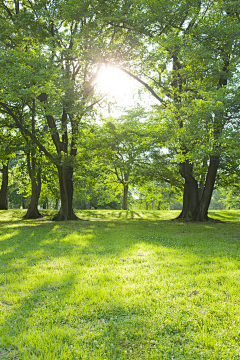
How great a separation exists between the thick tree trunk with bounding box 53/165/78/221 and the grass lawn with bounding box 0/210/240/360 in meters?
12.2

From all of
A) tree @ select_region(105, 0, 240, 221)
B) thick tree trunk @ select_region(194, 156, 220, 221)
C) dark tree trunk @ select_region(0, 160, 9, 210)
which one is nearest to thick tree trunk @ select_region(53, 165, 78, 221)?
tree @ select_region(105, 0, 240, 221)

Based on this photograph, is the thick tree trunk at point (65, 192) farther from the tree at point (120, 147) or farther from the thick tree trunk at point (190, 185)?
the thick tree trunk at point (190, 185)

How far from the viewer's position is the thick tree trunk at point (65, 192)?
2080 centimetres

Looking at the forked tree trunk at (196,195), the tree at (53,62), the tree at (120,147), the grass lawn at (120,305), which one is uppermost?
the tree at (53,62)

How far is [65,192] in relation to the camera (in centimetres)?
2098

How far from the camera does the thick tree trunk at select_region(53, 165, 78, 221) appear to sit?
819 inches

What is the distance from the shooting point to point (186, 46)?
14078mm

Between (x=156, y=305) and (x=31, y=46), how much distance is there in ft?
72.6

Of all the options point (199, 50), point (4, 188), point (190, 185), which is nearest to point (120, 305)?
point (199, 50)

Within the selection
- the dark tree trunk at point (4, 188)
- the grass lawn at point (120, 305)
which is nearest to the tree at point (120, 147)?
the grass lawn at point (120, 305)

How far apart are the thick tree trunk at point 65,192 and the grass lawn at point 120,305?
479 inches

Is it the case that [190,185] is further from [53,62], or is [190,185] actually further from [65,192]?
[53,62]

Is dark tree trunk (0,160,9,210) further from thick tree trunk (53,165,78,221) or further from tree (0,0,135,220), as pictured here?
thick tree trunk (53,165,78,221)

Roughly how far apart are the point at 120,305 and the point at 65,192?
55.0 ft
